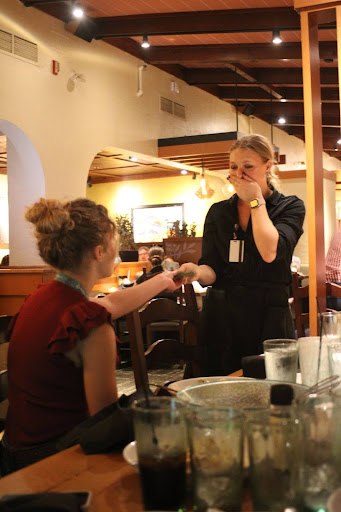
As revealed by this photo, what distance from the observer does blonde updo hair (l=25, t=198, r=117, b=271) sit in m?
1.63

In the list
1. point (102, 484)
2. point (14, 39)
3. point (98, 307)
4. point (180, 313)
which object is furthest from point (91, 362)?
point (14, 39)

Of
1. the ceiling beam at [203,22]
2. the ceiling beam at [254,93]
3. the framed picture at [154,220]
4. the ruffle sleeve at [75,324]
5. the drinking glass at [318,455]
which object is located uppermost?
the ceiling beam at [254,93]

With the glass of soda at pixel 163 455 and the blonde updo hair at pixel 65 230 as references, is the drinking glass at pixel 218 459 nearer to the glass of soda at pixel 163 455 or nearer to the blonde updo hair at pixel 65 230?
the glass of soda at pixel 163 455

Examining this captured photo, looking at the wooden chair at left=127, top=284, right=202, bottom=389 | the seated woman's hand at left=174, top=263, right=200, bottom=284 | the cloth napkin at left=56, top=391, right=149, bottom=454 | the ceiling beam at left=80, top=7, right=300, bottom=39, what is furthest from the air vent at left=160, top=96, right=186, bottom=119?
the cloth napkin at left=56, top=391, right=149, bottom=454

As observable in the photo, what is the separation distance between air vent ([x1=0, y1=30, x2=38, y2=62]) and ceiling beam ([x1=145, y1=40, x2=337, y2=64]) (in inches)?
96.9

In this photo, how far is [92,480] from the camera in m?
0.96

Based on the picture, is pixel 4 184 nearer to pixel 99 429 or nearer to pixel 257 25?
pixel 257 25

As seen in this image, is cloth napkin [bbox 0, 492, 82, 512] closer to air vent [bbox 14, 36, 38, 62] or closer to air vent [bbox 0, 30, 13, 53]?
air vent [bbox 0, 30, 13, 53]

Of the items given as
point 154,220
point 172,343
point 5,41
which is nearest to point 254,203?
point 172,343

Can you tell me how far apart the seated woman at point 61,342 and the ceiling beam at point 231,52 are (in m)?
7.31

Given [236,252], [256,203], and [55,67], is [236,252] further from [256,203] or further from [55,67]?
[55,67]

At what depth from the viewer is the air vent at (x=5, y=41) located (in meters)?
6.52

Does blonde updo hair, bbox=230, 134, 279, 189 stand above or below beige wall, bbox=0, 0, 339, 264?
below

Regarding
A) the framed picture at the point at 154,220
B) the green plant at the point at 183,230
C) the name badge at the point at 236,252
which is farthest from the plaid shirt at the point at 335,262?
the framed picture at the point at 154,220
